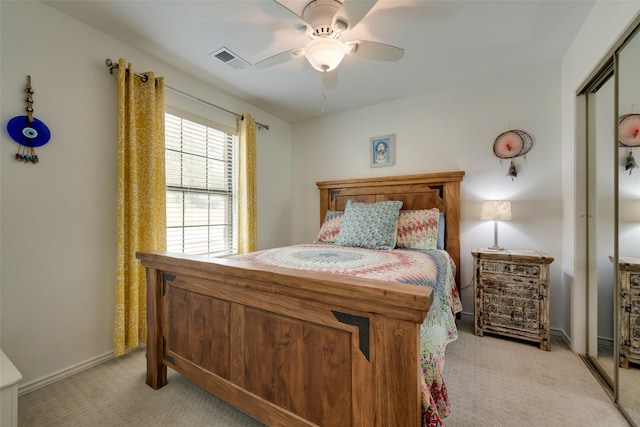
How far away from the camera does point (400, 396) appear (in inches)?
33.1

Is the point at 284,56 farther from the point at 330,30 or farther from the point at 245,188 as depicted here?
the point at 245,188

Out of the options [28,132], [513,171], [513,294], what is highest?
[28,132]

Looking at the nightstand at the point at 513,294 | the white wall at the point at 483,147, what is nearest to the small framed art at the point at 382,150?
the white wall at the point at 483,147

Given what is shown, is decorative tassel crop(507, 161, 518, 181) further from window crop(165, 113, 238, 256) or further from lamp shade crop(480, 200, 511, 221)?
window crop(165, 113, 238, 256)

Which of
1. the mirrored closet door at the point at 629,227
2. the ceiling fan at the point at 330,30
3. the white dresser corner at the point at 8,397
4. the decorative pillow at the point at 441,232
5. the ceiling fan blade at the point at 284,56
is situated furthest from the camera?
the decorative pillow at the point at 441,232

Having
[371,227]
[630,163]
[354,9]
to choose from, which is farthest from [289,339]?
[630,163]

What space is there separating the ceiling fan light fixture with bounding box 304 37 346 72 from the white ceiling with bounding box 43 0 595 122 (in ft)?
0.93

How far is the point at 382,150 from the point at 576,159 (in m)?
1.78

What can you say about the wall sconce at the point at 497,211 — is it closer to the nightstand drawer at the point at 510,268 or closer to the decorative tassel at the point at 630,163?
the nightstand drawer at the point at 510,268

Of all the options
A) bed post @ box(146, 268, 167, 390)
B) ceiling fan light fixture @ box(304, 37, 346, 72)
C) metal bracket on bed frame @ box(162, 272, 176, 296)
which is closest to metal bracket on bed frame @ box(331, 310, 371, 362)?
metal bracket on bed frame @ box(162, 272, 176, 296)

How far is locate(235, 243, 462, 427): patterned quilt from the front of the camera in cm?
105

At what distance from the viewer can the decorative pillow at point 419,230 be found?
99.9 inches

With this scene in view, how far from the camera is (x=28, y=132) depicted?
5.44ft

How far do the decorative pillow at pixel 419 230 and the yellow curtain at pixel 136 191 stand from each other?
222 centimetres
